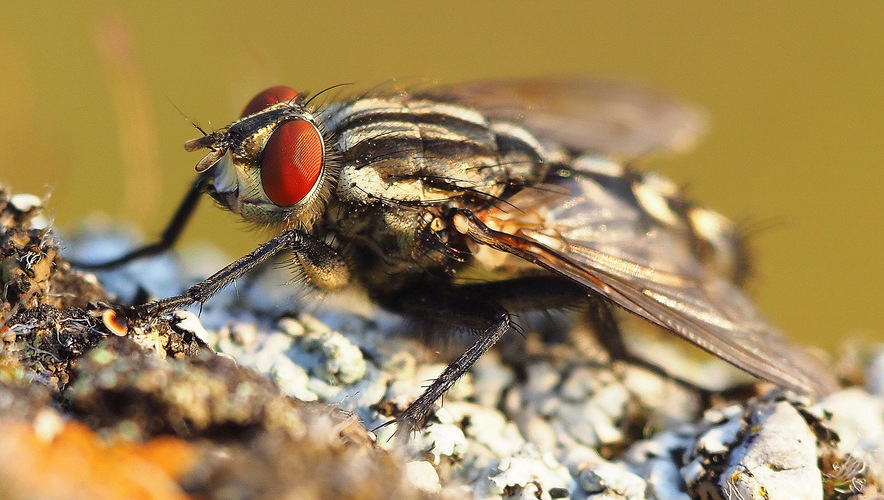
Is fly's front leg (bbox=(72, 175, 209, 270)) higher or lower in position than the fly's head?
lower

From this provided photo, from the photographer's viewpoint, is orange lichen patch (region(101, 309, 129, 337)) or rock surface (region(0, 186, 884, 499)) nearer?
rock surface (region(0, 186, 884, 499))

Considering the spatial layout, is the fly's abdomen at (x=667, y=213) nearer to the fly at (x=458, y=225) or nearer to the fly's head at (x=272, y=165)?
the fly at (x=458, y=225)

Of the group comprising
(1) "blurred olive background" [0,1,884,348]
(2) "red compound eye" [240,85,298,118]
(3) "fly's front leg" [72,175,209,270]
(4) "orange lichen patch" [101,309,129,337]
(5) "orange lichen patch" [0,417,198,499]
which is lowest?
(1) "blurred olive background" [0,1,884,348]

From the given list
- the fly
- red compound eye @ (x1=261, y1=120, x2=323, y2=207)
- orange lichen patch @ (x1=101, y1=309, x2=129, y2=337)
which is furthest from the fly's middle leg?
orange lichen patch @ (x1=101, y1=309, x2=129, y2=337)

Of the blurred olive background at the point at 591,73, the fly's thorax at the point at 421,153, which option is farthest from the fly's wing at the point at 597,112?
the fly's thorax at the point at 421,153

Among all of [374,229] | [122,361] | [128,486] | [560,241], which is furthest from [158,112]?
[128,486]

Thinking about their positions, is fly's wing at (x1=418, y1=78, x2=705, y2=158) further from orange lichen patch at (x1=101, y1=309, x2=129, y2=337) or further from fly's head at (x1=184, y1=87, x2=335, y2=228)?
orange lichen patch at (x1=101, y1=309, x2=129, y2=337)
